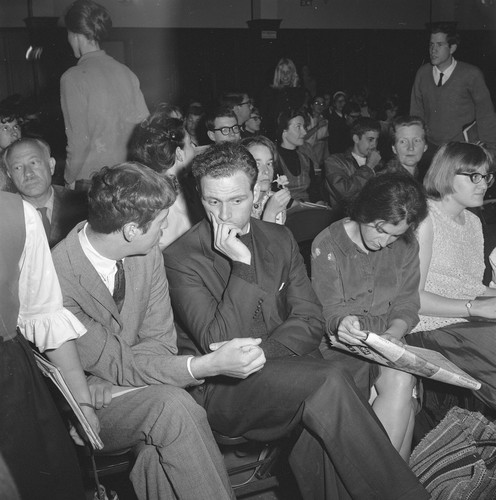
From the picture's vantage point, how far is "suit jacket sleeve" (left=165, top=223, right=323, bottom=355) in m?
2.32

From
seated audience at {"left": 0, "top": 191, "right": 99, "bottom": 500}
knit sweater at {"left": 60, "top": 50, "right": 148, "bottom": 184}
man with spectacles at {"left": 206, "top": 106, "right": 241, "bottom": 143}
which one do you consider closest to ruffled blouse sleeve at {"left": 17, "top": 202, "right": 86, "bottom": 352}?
seated audience at {"left": 0, "top": 191, "right": 99, "bottom": 500}

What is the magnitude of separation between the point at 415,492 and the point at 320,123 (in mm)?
5724

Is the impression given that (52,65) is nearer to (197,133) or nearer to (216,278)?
(197,133)

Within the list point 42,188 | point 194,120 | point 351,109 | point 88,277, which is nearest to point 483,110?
point 194,120

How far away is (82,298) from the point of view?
7.41 ft

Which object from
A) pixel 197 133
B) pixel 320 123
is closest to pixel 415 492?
pixel 197 133

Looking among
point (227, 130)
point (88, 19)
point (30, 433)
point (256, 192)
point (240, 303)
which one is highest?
point (88, 19)

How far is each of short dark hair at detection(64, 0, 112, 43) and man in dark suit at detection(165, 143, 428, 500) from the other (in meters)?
1.65

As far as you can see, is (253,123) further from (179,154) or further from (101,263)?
(101,263)

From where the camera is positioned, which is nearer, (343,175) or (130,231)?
(130,231)

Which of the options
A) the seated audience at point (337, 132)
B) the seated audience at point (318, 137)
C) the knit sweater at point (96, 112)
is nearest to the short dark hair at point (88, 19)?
the knit sweater at point (96, 112)

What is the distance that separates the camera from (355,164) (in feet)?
16.7

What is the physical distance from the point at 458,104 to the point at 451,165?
7.88 feet

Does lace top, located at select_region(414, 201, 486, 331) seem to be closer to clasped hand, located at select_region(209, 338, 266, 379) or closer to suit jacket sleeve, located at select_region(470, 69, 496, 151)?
clasped hand, located at select_region(209, 338, 266, 379)
